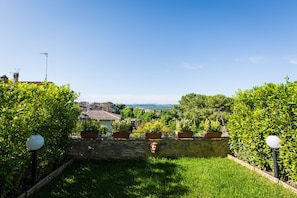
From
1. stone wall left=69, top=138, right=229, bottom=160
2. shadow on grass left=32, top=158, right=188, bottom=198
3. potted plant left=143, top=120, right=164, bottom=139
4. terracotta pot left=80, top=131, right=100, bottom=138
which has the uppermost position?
potted plant left=143, top=120, right=164, bottom=139

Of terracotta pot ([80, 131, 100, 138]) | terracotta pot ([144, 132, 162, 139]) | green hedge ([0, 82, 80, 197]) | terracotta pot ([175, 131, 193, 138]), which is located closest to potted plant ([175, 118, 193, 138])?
terracotta pot ([175, 131, 193, 138])

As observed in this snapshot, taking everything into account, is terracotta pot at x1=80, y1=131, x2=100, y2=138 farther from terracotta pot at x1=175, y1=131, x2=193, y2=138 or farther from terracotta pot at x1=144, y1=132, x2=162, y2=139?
terracotta pot at x1=175, y1=131, x2=193, y2=138

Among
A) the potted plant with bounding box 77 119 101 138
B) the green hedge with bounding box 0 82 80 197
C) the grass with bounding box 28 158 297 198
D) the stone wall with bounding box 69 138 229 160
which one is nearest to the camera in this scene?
the green hedge with bounding box 0 82 80 197

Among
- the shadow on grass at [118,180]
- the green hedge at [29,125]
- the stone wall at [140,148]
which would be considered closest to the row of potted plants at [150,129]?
the stone wall at [140,148]

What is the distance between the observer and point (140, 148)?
8.15m

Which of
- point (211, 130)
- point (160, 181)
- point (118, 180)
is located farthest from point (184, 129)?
point (118, 180)

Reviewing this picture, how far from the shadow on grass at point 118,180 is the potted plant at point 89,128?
42.3 inches

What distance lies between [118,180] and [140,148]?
8.51 feet

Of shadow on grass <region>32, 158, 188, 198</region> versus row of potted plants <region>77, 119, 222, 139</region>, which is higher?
row of potted plants <region>77, 119, 222, 139</region>

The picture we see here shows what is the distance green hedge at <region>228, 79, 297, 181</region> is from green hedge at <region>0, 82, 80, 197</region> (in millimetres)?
5635

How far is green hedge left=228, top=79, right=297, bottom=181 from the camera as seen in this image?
16.8 ft

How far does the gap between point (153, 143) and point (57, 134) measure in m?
3.43

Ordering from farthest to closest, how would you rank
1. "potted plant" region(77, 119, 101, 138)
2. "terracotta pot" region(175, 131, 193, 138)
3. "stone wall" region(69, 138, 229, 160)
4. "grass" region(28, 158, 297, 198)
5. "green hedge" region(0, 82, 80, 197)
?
A: "terracotta pot" region(175, 131, 193, 138)
"potted plant" region(77, 119, 101, 138)
"stone wall" region(69, 138, 229, 160)
"grass" region(28, 158, 297, 198)
"green hedge" region(0, 82, 80, 197)

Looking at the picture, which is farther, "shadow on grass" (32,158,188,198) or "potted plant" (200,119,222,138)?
"potted plant" (200,119,222,138)
